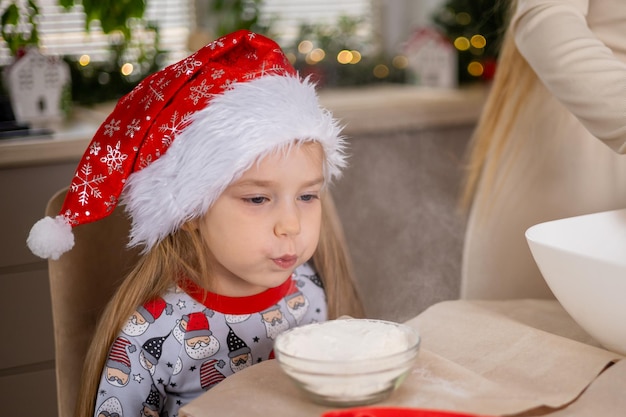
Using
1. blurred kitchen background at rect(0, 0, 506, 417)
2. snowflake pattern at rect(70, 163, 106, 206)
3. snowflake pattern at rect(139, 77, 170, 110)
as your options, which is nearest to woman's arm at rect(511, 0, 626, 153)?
Result: snowflake pattern at rect(139, 77, 170, 110)

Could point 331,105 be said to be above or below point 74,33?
below

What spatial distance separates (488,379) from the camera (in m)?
0.86

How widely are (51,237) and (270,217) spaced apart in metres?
0.30

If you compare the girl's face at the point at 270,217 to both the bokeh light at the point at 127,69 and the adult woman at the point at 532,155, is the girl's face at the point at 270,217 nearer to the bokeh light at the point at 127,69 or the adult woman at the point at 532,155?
the adult woman at the point at 532,155

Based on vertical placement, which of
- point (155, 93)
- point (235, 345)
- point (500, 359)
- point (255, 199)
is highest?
point (155, 93)

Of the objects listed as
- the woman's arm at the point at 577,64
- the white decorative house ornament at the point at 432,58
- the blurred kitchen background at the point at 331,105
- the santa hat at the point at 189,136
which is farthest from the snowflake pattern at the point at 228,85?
the white decorative house ornament at the point at 432,58

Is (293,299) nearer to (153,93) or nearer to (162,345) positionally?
(162,345)

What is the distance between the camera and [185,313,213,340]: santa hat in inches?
46.3

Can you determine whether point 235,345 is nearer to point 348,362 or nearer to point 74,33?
point 348,362

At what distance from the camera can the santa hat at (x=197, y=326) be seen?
1176 millimetres

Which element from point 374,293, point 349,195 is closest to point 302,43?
point 349,195

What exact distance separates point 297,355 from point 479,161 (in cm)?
89

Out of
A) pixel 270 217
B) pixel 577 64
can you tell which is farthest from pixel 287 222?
pixel 577 64

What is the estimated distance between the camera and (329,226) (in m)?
1.36
